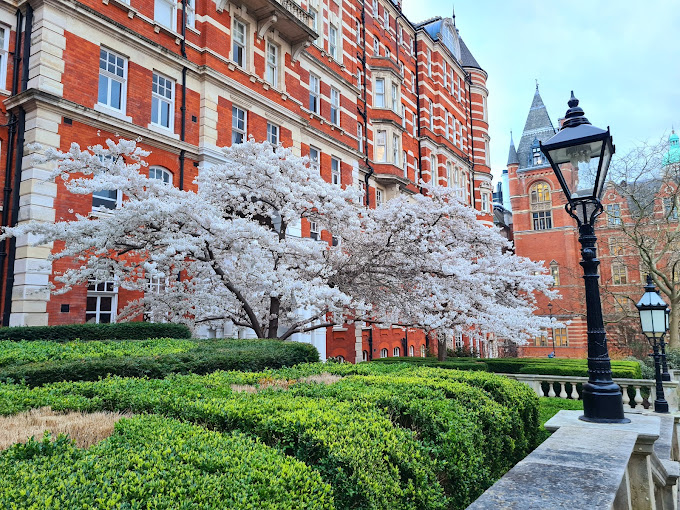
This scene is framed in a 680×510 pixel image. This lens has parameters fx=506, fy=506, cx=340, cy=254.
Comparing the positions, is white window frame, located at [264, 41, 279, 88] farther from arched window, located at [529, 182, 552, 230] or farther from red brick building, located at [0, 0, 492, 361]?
arched window, located at [529, 182, 552, 230]

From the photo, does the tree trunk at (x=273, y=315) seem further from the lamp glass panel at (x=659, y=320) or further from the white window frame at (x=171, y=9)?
the white window frame at (x=171, y=9)

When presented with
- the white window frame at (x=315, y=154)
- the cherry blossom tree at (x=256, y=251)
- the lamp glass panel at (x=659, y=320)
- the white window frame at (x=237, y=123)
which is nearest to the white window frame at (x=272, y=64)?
the white window frame at (x=237, y=123)

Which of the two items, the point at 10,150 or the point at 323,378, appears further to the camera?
the point at 10,150

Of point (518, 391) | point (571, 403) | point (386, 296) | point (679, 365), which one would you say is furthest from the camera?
point (679, 365)

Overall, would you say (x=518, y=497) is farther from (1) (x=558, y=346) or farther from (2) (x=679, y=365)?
(1) (x=558, y=346)

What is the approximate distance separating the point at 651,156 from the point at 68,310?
2627 cm

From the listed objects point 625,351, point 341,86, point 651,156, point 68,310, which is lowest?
point 625,351

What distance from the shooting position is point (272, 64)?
73.3 ft

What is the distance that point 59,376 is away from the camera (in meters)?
5.82

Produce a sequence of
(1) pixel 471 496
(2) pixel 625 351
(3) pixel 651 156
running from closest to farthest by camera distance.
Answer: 1. (1) pixel 471 496
2. (3) pixel 651 156
3. (2) pixel 625 351

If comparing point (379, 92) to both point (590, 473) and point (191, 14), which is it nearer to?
point (191, 14)

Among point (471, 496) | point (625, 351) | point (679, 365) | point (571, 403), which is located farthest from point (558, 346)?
point (471, 496)

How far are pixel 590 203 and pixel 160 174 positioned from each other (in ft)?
47.1

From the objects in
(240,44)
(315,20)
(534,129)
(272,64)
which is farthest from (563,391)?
(534,129)
